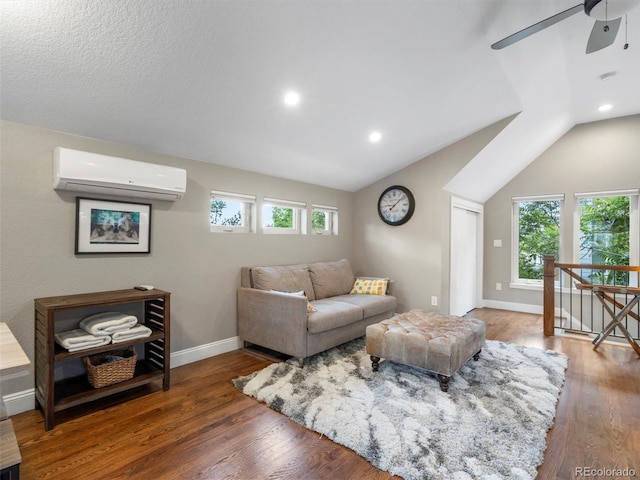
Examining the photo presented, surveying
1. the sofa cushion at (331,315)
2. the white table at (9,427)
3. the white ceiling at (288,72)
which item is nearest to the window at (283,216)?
the white ceiling at (288,72)

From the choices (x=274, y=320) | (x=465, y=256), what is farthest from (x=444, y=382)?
(x=465, y=256)

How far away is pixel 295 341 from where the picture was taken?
299cm

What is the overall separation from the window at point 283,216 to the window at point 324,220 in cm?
22

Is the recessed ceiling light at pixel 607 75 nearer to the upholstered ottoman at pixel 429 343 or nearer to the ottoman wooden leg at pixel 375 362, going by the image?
the upholstered ottoman at pixel 429 343

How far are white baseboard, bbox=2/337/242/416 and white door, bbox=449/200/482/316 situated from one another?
2962 mm

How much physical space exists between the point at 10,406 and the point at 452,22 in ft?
13.1

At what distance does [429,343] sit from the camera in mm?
2551

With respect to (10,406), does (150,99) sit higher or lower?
higher

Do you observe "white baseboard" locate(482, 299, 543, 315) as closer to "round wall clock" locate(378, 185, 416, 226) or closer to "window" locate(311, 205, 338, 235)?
"round wall clock" locate(378, 185, 416, 226)

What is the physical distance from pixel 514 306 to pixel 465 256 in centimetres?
131

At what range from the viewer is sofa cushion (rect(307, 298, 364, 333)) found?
3.01 metres

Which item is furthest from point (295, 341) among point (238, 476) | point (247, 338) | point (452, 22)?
point (452, 22)

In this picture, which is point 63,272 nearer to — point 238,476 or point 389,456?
point 238,476

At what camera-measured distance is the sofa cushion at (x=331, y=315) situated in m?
3.01
